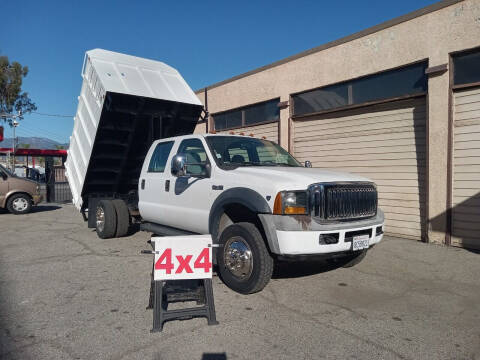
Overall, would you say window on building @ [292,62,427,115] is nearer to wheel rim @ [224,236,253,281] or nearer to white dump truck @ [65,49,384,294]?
white dump truck @ [65,49,384,294]

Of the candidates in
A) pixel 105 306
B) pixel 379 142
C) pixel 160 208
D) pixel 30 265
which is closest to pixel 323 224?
pixel 105 306

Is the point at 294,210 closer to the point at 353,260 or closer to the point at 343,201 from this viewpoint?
the point at 343,201

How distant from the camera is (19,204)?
38.8ft

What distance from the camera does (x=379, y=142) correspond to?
8312 mm

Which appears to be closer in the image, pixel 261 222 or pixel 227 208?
pixel 261 222

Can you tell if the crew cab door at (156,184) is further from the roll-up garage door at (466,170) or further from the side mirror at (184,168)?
the roll-up garage door at (466,170)

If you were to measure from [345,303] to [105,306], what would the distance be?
8.38 ft

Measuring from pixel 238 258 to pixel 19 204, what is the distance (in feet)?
33.7

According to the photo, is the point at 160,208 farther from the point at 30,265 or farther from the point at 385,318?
the point at 385,318

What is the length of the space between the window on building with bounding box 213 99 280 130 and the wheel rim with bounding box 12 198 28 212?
6.68 m

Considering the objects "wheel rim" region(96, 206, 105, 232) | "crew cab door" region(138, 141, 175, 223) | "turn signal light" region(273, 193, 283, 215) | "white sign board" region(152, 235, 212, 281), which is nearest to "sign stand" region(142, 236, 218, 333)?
"white sign board" region(152, 235, 212, 281)

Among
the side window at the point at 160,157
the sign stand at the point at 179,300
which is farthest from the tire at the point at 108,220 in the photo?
the sign stand at the point at 179,300

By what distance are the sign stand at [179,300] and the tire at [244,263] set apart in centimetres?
39

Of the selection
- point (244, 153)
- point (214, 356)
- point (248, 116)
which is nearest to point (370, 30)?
point (248, 116)
